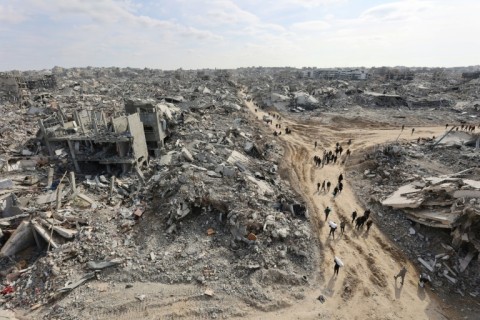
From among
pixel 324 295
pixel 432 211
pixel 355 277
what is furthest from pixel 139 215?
pixel 432 211

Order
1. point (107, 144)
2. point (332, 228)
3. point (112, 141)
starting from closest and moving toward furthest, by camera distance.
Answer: point (332, 228) → point (112, 141) → point (107, 144)

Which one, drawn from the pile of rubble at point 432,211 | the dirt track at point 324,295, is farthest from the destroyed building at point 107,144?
the pile of rubble at point 432,211

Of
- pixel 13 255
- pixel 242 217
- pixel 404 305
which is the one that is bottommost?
pixel 404 305

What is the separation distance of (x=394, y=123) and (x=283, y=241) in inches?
1169

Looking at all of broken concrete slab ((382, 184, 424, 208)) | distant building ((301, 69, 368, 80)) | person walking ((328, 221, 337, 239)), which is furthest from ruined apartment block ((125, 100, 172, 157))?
distant building ((301, 69, 368, 80))

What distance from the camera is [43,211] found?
42.3 ft

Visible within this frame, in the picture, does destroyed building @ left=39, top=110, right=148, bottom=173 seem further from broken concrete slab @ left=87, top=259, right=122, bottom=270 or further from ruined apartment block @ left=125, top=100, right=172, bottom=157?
broken concrete slab @ left=87, top=259, right=122, bottom=270

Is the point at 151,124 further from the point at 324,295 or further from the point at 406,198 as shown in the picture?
the point at 406,198

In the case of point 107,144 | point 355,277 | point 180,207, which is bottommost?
point 355,277

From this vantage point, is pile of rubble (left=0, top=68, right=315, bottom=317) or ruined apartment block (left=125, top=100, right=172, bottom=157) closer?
pile of rubble (left=0, top=68, right=315, bottom=317)

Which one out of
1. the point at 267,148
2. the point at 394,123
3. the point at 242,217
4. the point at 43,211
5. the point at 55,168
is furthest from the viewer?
the point at 394,123

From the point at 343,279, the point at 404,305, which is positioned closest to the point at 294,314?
the point at 343,279

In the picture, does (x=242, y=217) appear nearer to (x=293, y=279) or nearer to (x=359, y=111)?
(x=293, y=279)

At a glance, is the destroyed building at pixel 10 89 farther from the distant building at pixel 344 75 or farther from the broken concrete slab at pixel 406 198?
the distant building at pixel 344 75
